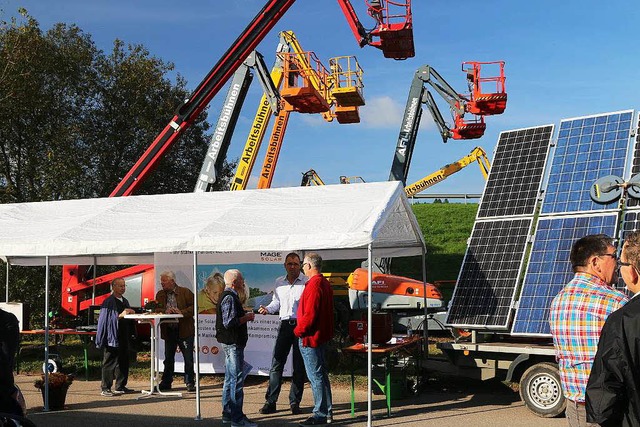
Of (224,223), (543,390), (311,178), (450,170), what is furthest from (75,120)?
(543,390)

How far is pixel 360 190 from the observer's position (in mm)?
11016

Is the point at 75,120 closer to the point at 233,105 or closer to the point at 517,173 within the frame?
the point at 233,105

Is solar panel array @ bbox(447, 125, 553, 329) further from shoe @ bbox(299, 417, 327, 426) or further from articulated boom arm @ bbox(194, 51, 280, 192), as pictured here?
articulated boom arm @ bbox(194, 51, 280, 192)

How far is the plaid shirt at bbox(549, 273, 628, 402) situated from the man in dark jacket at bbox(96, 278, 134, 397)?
893cm

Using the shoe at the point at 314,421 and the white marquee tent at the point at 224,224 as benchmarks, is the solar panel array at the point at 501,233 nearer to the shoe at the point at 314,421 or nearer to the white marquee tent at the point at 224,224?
the white marquee tent at the point at 224,224

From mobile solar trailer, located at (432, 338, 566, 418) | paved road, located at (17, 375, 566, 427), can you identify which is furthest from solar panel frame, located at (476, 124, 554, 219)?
paved road, located at (17, 375, 566, 427)

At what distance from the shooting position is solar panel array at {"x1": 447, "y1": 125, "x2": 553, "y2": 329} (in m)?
10.8

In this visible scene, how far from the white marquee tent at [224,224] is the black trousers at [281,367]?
148 centimetres

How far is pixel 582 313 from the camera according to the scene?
15.6 feet

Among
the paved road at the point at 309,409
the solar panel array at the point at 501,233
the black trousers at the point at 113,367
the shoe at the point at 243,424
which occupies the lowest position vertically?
the paved road at the point at 309,409

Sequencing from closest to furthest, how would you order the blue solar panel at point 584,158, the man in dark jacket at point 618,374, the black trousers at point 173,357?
the man in dark jacket at point 618,374, the blue solar panel at point 584,158, the black trousers at point 173,357

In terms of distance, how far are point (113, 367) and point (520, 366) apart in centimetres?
663

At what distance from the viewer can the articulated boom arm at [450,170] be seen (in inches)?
1286

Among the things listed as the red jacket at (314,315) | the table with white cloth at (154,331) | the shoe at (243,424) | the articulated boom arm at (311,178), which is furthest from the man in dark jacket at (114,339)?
the articulated boom arm at (311,178)
